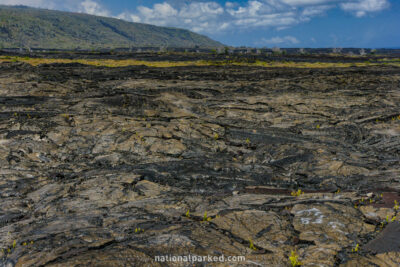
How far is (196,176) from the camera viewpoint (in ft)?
55.8

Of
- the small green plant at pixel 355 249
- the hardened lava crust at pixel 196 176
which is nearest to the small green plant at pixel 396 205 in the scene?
the hardened lava crust at pixel 196 176

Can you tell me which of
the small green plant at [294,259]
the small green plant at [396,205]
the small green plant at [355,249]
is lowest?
the small green plant at [294,259]

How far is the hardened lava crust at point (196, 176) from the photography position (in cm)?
948

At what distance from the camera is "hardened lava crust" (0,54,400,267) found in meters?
9.48

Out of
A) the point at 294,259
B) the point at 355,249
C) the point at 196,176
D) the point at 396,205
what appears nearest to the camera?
the point at 294,259

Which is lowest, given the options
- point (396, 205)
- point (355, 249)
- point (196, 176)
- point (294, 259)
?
point (196, 176)

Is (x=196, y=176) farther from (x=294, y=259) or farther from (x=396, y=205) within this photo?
(x=396, y=205)

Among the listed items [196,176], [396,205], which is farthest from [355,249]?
[196,176]

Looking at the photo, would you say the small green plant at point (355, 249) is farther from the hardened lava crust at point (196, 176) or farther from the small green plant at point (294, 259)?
the small green plant at point (294, 259)

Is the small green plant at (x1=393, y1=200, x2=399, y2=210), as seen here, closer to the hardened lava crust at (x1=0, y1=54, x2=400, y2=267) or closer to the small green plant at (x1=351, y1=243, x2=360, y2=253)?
the hardened lava crust at (x1=0, y1=54, x2=400, y2=267)

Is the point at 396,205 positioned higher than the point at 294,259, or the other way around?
the point at 396,205

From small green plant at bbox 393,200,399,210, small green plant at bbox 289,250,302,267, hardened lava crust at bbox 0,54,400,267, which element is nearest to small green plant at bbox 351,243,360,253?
hardened lava crust at bbox 0,54,400,267

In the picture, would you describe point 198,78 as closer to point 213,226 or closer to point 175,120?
point 175,120

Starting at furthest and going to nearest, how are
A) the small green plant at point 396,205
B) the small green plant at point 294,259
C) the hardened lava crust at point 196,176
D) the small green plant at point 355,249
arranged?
the small green plant at point 396,205
the hardened lava crust at point 196,176
the small green plant at point 355,249
the small green plant at point 294,259
